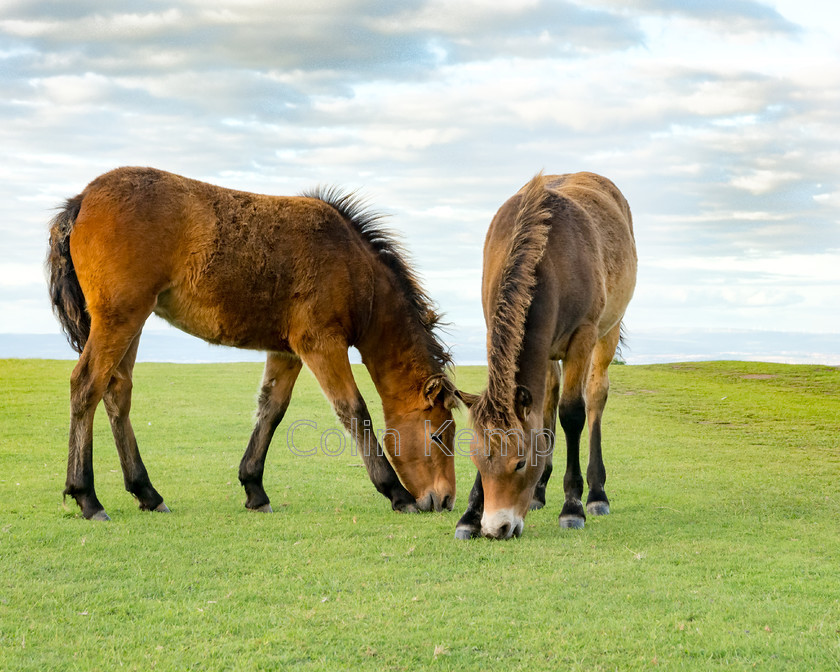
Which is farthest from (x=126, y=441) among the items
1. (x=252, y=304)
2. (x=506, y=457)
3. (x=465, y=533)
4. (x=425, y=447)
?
(x=506, y=457)

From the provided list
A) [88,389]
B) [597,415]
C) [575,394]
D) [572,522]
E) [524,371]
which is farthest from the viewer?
[597,415]

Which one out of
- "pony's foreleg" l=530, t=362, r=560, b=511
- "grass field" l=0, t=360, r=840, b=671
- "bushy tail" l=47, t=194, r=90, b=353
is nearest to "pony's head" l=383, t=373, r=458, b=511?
"grass field" l=0, t=360, r=840, b=671

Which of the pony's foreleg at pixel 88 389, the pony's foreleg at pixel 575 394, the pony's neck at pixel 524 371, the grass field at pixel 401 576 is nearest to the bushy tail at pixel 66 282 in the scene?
the pony's foreleg at pixel 88 389

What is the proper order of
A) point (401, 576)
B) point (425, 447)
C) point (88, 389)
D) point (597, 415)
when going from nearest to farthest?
point (401, 576) → point (88, 389) → point (425, 447) → point (597, 415)

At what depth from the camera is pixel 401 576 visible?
165 inches

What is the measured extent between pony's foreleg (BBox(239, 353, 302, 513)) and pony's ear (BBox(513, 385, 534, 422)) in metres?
2.35

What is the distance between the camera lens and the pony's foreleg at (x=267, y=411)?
21.4 ft

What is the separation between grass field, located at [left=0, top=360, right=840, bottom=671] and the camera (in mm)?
3182

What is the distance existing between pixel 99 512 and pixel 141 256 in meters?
1.88

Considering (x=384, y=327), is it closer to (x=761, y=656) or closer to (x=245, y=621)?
(x=245, y=621)

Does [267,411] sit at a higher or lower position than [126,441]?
higher

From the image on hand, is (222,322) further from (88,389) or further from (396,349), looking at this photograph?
(396,349)

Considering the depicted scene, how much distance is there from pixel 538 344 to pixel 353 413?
5.53 feet

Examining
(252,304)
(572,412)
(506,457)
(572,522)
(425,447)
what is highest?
(252,304)
